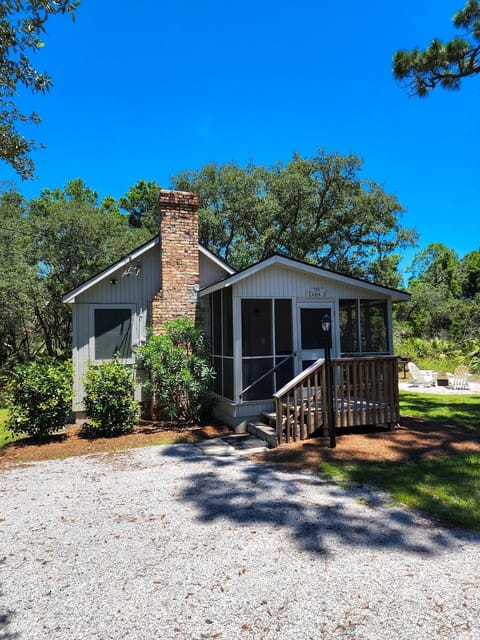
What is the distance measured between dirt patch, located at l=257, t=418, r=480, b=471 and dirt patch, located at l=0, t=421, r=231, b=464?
2104mm

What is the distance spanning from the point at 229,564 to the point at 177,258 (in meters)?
7.63

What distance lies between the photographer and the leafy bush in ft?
27.6

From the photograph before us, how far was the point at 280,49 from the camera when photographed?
1341 cm

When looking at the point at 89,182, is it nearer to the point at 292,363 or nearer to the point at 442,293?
the point at 292,363

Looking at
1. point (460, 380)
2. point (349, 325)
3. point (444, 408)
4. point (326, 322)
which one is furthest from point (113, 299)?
point (460, 380)

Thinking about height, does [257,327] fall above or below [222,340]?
above

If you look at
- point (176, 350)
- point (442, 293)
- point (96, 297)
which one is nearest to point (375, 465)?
point (176, 350)

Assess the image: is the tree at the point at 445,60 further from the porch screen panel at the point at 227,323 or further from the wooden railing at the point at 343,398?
the wooden railing at the point at 343,398

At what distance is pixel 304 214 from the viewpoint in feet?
63.0

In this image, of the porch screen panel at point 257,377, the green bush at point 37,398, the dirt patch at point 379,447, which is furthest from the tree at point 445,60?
the green bush at point 37,398

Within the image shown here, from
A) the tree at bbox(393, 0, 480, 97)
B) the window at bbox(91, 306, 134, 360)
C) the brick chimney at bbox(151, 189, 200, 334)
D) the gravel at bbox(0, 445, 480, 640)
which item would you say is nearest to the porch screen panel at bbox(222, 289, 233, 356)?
the brick chimney at bbox(151, 189, 200, 334)

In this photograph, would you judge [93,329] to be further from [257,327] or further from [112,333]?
[257,327]

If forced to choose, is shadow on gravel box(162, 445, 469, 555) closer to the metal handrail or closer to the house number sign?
the metal handrail

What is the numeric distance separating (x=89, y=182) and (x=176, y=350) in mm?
21951
